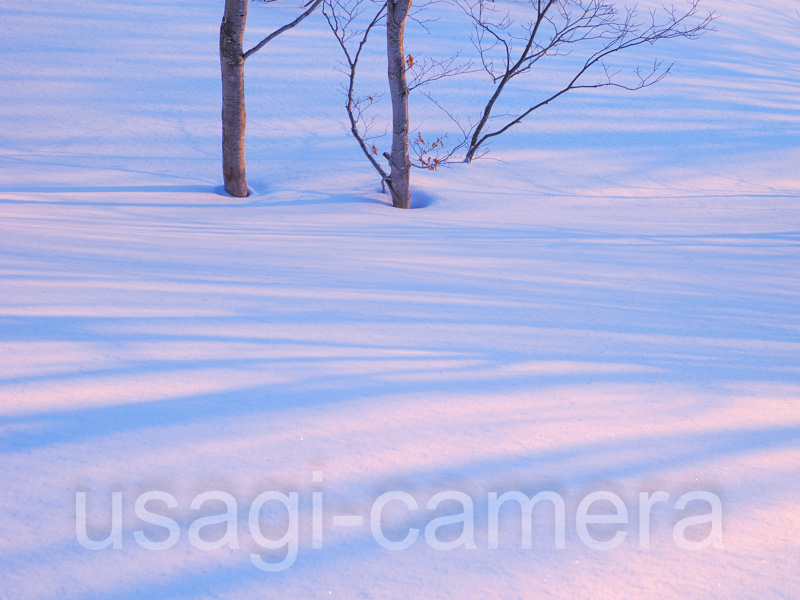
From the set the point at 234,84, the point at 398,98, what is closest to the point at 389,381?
the point at 398,98

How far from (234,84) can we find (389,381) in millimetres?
5201

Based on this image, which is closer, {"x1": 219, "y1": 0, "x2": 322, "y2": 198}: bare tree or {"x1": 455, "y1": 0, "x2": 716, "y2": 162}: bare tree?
{"x1": 219, "y1": 0, "x2": 322, "y2": 198}: bare tree

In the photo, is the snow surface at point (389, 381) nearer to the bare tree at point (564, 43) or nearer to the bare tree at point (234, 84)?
the bare tree at point (234, 84)

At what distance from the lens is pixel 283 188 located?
A: 23.7 ft

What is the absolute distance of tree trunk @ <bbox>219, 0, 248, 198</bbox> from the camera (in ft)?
20.5

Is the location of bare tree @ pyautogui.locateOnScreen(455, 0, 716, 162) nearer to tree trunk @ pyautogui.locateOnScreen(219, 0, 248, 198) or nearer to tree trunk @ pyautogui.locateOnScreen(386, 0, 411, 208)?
tree trunk @ pyautogui.locateOnScreen(386, 0, 411, 208)

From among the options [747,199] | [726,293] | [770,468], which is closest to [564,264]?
[726,293]

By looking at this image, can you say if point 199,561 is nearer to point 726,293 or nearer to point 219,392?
point 219,392

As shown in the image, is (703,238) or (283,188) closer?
(703,238)

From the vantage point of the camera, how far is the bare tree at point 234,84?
624 cm

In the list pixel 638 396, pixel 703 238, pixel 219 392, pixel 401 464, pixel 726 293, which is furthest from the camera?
pixel 703 238

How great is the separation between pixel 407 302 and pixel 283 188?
15.1ft

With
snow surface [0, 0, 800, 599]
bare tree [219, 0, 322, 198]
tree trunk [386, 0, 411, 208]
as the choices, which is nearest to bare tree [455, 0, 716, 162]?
tree trunk [386, 0, 411, 208]

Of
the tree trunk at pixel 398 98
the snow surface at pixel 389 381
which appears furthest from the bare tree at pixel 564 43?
the snow surface at pixel 389 381
